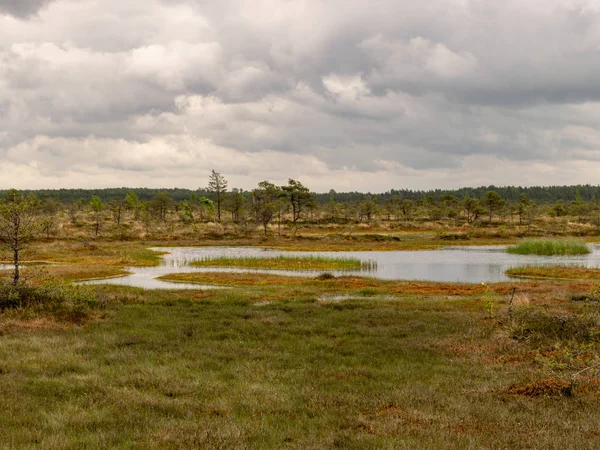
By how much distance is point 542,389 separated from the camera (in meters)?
13.2

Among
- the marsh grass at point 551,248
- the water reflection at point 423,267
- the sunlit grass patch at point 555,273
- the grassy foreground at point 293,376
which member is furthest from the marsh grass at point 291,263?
the grassy foreground at point 293,376

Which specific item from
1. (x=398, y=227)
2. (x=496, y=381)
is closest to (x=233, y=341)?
(x=496, y=381)

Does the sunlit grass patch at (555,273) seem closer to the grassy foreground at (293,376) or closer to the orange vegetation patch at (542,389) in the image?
the grassy foreground at (293,376)

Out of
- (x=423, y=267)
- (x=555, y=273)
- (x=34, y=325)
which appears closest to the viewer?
(x=34, y=325)

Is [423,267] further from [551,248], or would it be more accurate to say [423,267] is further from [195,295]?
[195,295]

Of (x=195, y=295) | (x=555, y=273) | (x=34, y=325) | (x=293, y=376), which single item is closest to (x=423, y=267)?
(x=555, y=273)

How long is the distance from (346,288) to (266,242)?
Answer: 215 ft

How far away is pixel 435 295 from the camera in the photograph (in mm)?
36188

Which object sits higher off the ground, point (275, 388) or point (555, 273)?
point (275, 388)

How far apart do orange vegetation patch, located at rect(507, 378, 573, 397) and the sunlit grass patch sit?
130ft

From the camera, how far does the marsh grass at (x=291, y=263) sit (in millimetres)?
59509

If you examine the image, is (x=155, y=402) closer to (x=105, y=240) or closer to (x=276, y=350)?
(x=276, y=350)

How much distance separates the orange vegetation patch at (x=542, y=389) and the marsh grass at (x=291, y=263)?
4477 cm

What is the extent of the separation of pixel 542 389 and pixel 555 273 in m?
43.0
